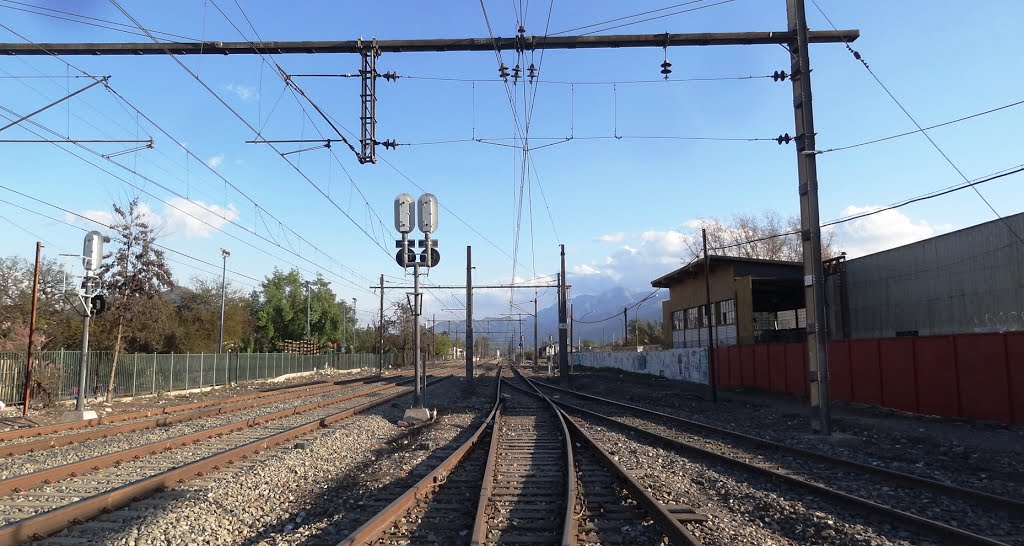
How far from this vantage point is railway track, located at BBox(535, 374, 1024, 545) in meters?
7.33

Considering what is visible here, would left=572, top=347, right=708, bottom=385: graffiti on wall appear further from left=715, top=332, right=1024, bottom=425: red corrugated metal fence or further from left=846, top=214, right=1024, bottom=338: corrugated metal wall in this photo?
left=715, top=332, right=1024, bottom=425: red corrugated metal fence

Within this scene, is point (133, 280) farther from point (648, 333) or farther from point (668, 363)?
point (648, 333)

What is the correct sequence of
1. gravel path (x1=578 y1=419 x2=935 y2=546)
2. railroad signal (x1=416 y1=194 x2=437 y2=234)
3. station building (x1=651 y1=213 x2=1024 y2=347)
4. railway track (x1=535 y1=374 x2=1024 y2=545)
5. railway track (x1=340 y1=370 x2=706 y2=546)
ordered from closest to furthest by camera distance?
railway track (x1=340 y1=370 x2=706 y2=546), gravel path (x1=578 y1=419 x2=935 y2=546), railway track (x1=535 y1=374 x2=1024 y2=545), railroad signal (x1=416 y1=194 x2=437 y2=234), station building (x1=651 y1=213 x2=1024 y2=347)

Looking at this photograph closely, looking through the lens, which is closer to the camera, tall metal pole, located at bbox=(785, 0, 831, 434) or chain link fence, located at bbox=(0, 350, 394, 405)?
tall metal pole, located at bbox=(785, 0, 831, 434)

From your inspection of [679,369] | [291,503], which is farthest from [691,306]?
[291,503]

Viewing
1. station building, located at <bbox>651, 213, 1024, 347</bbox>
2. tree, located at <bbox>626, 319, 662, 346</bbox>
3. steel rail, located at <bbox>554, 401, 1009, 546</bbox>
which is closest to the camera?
steel rail, located at <bbox>554, 401, 1009, 546</bbox>

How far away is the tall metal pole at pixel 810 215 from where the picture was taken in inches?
631

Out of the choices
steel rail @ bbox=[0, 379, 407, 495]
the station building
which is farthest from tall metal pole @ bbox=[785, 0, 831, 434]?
steel rail @ bbox=[0, 379, 407, 495]

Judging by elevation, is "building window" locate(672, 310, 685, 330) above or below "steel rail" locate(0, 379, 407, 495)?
above

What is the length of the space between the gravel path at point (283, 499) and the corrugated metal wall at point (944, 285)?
73.1ft

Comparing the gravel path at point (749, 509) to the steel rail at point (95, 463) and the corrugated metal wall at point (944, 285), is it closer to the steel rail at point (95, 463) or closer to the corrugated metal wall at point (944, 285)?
the steel rail at point (95, 463)

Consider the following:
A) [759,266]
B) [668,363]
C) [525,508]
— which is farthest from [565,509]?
[668,363]

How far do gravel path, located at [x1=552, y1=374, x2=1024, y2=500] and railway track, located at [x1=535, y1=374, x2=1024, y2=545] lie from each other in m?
1.16

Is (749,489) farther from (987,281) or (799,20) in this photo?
(987,281)
